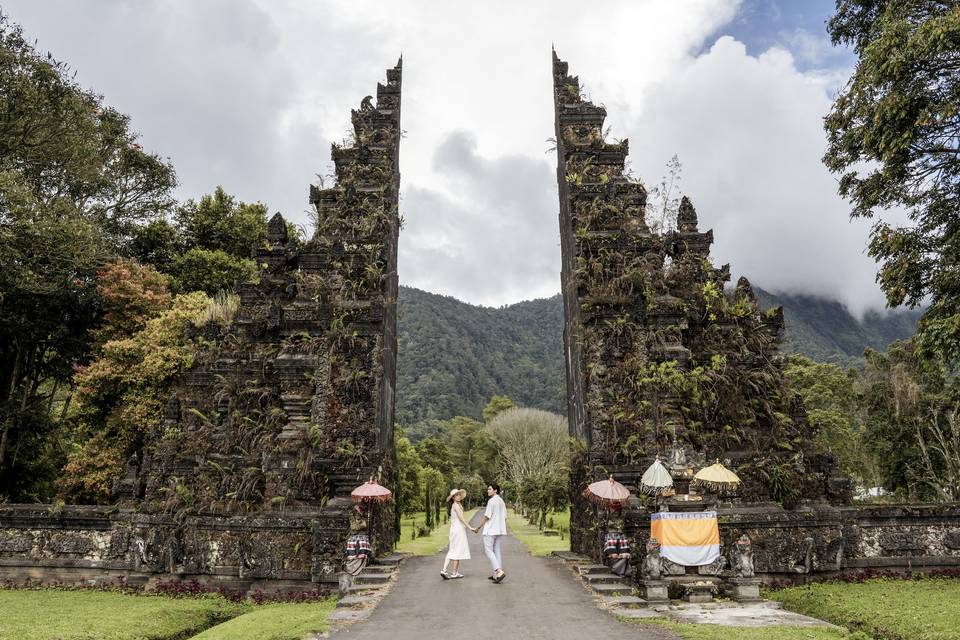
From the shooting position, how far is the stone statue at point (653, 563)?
8.89 metres

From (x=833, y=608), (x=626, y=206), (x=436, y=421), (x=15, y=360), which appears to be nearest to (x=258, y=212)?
(x=15, y=360)

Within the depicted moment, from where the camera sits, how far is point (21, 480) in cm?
1820

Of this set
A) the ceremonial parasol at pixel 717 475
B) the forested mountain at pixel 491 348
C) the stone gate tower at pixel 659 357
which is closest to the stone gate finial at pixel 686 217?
the stone gate tower at pixel 659 357

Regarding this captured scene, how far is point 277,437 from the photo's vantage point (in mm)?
11875

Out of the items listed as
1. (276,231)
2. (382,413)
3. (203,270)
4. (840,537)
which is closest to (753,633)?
(840,537)

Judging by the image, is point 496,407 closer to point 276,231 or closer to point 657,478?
point 276,231

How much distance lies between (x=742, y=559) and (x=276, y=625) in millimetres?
6792

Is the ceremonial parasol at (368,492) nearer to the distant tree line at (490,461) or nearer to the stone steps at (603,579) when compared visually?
the stone steps at (603,579)

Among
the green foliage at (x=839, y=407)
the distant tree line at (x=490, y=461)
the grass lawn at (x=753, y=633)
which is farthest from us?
the green foliage at (x=839, y=407)

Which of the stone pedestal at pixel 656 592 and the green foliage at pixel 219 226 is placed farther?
the green foliage at pixel 219 226

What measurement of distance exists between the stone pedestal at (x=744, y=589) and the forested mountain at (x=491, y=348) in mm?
47036

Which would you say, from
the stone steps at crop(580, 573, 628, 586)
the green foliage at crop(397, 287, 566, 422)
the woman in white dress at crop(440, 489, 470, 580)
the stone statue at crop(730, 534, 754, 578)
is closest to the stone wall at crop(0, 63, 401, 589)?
the woman in white dress at crop(440, 489, 470, 580)

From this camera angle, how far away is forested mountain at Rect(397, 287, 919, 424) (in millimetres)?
63281

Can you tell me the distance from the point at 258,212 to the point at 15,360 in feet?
32.3
